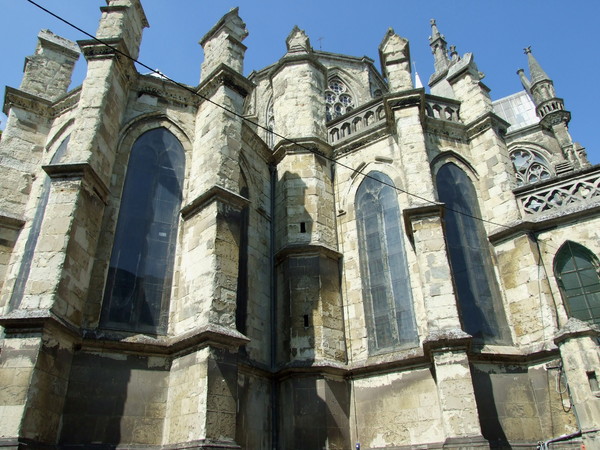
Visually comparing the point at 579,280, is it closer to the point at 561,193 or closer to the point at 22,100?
the point at 561,193

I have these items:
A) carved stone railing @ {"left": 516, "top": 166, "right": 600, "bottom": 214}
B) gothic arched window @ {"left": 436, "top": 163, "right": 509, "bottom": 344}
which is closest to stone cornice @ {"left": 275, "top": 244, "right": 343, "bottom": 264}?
gothic arched window @ {"left": 436, "top": 163, "right": 509, "bottom": 344}

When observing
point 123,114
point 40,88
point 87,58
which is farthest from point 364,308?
point 40,88

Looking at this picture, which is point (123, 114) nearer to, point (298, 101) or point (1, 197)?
point (1, 197)

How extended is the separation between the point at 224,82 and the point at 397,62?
473 cm

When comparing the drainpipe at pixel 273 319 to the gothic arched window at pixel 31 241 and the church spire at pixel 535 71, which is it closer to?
the gothic arched window at pixel 31 241

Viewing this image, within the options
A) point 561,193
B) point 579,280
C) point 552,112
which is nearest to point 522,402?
point 579,280

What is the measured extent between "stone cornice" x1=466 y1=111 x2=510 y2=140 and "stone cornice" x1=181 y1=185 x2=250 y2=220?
6.58m

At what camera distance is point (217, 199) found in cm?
857

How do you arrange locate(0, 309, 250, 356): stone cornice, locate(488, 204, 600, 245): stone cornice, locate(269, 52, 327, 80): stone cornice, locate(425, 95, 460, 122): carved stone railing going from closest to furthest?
locate(0, 309, 250, 356): stone cornice < locate(488, 204, 600, 245): stone cornice < locate(425, 95, 460, 122): carved stone railing < locate(269, 52, 327, 80): stone cornice

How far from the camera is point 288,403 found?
29.3 ft

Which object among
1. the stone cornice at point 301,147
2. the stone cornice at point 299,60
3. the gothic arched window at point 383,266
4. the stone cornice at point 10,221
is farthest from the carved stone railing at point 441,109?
the stone cornice at point 10,221

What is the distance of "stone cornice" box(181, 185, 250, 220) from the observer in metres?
8.59

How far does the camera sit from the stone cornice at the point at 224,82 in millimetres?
10258

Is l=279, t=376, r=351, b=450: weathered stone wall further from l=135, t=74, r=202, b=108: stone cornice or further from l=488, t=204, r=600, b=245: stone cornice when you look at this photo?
l=135, t=74, r=202, b=108: stone cornice
